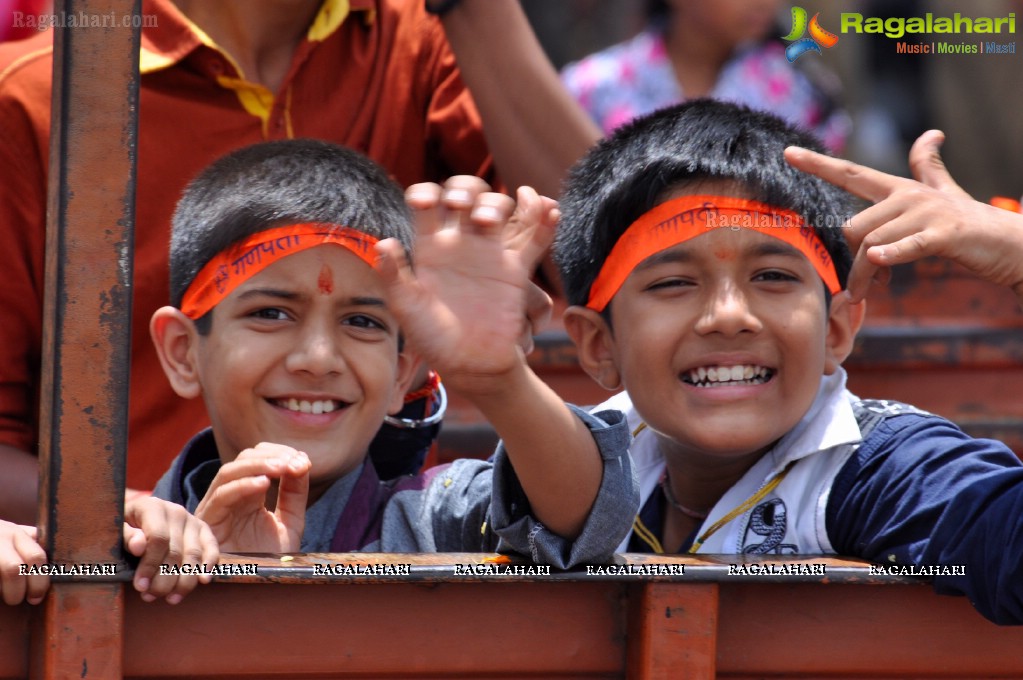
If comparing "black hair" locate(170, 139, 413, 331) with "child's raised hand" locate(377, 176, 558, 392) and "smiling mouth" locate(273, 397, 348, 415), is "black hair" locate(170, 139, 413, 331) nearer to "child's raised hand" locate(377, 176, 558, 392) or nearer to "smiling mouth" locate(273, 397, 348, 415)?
"smiling mouth" locate(273, 397, 348, 415)

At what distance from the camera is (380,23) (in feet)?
8.87

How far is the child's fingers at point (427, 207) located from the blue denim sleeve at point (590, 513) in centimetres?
37

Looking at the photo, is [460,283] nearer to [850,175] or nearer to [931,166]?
[850,175]

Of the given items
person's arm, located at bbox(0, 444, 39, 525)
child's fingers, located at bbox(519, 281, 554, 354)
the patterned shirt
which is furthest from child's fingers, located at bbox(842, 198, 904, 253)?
the patterned shirt

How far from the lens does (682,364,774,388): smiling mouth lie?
1988 millimetres

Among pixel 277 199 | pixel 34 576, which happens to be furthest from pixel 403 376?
pixel 34 576

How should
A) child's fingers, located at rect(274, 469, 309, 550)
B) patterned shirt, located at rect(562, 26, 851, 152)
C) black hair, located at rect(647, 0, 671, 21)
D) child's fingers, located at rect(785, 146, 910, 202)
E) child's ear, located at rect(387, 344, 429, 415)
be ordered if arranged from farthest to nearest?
1. black hair, located at rect(647, 0, 671, 21)
2. patterned shirt, located at rect(562, 26, 851, 152)
3. child's ear, located at rect(387, 344, 429, 415)
4. child's fingers, located at rect(274, 469, 309, 550)
5. child's fingers, located at rect(785, 146, 910, 202)

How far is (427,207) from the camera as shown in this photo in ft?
4.47

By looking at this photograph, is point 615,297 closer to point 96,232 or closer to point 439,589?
point 439,589

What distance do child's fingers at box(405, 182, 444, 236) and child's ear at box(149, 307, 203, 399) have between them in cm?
90

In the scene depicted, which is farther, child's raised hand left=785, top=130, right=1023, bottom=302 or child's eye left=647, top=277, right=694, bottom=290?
child's eye left=647, top=277, right=694, bottom=290

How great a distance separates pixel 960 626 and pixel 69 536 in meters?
1.08

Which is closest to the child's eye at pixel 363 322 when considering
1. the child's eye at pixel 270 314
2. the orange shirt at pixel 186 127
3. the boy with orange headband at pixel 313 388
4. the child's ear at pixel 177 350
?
the boy with orange headband at pixel 313 388

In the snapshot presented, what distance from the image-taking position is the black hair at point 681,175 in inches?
81.0
